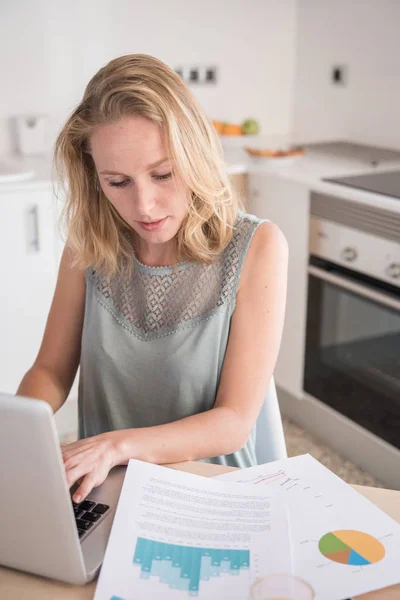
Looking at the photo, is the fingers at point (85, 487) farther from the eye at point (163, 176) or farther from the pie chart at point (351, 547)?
the eye at point (163, 176)

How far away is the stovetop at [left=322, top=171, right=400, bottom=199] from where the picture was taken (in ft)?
7.20

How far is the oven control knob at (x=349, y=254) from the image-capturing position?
2288mm

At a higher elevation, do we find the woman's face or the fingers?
the woman's face

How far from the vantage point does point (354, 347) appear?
249 cm

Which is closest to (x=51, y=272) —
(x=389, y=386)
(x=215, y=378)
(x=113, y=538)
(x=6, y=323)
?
(x=6, y=323)

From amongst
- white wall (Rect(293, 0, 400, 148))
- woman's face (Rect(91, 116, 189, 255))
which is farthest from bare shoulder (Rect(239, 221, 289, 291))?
white wall (Rect(293, 0, 400, 148))

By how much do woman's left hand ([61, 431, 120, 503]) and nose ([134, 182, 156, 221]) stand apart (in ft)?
1.20

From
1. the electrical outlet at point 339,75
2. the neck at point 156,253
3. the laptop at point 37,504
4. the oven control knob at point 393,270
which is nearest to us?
the laptop at point 37,504

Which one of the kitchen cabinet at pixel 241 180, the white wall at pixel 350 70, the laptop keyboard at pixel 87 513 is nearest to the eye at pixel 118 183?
the laptop keyboard at pixel 87 513

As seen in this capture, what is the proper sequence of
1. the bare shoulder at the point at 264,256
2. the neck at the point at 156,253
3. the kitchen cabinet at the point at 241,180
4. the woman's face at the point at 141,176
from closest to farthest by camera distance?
the woman's face at the point at 141,176
the bare shoulder at the point at 264,256
the neck at the point at 156,253
the kitchen cabinet at the point at 241,180

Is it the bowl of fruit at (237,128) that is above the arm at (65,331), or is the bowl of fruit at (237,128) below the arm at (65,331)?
above

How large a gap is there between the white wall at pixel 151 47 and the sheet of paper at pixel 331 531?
2.13 metres

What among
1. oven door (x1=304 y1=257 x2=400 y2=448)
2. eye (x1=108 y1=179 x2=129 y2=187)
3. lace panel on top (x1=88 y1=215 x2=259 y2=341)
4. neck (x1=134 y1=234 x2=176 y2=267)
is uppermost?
eye (x1=108 y1=179 x2=129 y2=187)

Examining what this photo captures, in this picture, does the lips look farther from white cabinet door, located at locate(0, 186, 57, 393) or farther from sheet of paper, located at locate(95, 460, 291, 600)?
white cabinet door, located at locate(0, 186, 57, 393)
